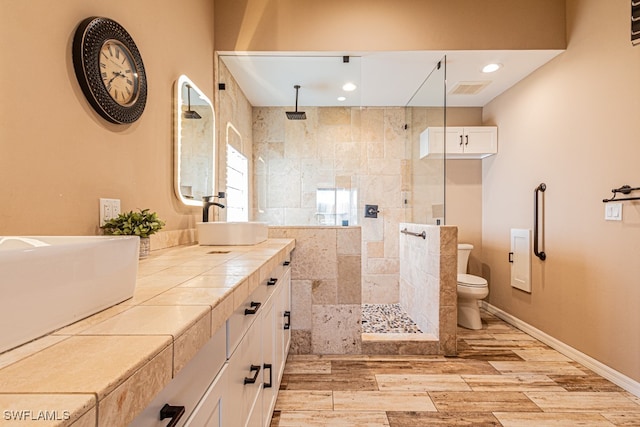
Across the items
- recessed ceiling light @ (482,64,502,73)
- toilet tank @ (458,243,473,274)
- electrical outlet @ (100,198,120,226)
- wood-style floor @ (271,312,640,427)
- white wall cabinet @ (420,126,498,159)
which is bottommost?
wood-style floor @ (271,312,640,427)

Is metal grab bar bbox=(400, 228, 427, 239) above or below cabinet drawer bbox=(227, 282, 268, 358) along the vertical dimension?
above

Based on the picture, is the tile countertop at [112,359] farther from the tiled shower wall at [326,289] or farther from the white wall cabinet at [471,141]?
the white wall cabinet at [471,141]

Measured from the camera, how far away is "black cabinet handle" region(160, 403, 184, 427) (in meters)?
0.51

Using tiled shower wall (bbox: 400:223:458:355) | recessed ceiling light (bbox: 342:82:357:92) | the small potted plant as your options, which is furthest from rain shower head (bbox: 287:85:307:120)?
the small potted plant

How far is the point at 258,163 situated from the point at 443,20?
1859mm

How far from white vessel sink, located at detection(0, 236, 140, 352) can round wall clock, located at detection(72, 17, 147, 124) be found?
0.80m

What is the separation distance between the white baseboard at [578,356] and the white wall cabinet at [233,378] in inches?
83.7

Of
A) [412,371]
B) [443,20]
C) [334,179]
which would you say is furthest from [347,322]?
[443,20]

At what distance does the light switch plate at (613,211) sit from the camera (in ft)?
6.58

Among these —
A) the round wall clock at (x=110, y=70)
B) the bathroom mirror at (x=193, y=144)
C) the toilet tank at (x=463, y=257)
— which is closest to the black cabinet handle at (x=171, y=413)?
the round wall clock at (x=110, y=70)

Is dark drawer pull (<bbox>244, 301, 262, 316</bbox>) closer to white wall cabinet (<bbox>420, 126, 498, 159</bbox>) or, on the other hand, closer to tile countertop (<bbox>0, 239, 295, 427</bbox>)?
tile countertop (<bbox>0, 239, 295, 427</bbox>)

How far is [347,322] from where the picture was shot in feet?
8.04

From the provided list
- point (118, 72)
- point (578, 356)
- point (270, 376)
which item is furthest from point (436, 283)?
point (118, 72)

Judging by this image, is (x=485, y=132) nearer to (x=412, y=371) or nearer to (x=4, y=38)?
(x=412, y=371)
